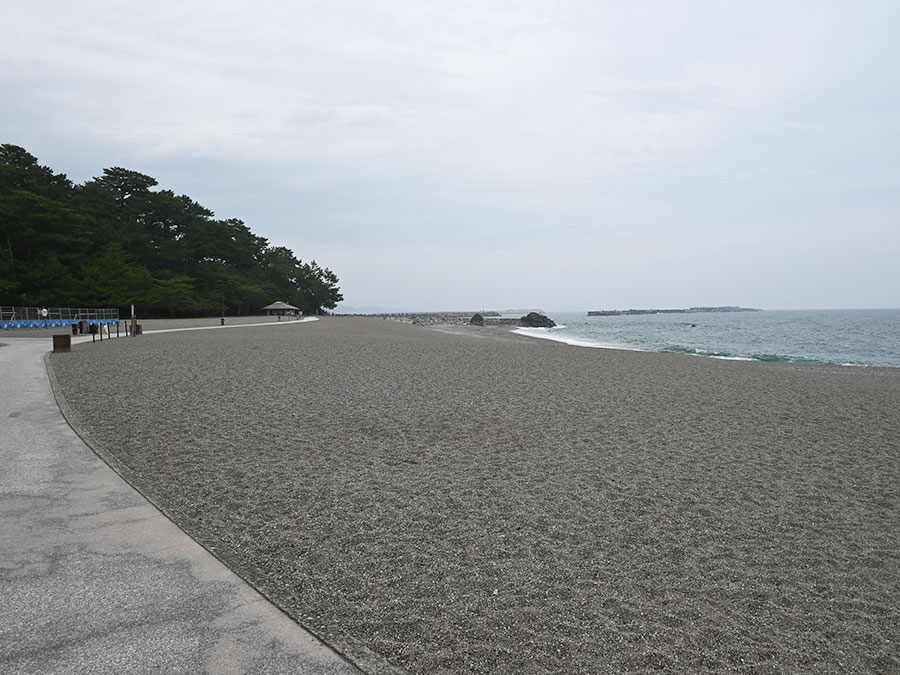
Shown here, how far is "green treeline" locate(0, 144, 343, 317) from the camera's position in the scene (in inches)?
1709

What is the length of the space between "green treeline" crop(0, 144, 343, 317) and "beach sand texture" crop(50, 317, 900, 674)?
136 feet

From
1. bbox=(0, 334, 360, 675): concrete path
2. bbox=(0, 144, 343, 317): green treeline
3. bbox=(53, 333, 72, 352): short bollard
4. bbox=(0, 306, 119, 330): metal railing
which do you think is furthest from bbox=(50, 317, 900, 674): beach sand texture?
bbox=(0, 144, 343, 317): green treeline

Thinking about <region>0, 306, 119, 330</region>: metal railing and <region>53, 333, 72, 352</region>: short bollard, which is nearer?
<region>53, 333, 72, 352</region>: short bollard

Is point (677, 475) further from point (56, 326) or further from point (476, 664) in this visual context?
point (56, 326)

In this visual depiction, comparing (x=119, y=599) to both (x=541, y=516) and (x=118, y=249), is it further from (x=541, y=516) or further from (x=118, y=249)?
(x=118, y=249)

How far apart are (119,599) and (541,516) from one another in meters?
3.43

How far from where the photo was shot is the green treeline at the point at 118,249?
142 ft

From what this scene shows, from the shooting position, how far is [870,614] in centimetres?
355

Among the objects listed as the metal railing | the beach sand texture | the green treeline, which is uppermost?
the green treeline

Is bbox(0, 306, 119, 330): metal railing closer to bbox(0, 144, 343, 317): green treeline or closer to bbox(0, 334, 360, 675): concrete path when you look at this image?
bbox(0, 144, 343, 317): green treeline

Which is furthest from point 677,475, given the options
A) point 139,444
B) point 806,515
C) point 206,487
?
point 139,444

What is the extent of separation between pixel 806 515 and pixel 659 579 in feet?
7.91

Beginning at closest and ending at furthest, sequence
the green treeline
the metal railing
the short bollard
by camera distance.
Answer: the short bollard
the metal railing
the green treeline

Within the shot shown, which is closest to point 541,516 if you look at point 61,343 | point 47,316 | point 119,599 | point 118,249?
point 119,599
